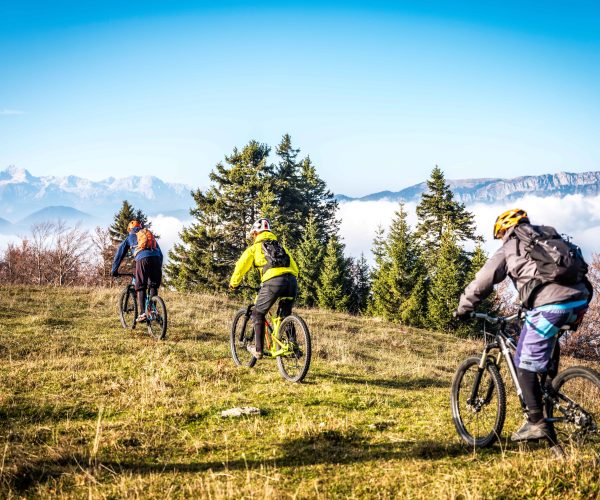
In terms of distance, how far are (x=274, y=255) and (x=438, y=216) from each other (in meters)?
42.3

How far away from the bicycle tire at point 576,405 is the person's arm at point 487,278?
41.5 inches

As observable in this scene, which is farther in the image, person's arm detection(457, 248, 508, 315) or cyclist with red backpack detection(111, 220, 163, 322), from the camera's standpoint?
cyclist with red backpack detection(111, 220, 163, 322)

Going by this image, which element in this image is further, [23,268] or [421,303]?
[23,268]

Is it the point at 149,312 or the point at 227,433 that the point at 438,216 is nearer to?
the point at 149,312

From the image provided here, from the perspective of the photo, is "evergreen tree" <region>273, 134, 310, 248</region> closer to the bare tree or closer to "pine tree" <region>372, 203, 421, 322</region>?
"pine tree" <region>372, 203, 421, 322</region>

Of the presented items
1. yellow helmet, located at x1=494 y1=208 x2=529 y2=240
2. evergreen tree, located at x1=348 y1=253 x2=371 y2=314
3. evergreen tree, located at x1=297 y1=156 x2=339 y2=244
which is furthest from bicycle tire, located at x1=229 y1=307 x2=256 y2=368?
evergreen tree, located at x1=297 y1=156 x2=339 y2=244

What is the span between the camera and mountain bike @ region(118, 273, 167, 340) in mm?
10547

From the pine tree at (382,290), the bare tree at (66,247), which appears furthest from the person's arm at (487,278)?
the bare tree at (66,247)

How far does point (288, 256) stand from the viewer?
7.67 metres

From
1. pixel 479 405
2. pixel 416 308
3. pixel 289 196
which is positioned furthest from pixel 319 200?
pixel 479 405

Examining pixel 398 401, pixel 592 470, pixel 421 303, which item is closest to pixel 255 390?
pixel 398 401

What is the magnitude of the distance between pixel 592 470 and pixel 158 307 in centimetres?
930

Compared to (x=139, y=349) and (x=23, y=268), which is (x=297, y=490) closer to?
(x=139, y=349)


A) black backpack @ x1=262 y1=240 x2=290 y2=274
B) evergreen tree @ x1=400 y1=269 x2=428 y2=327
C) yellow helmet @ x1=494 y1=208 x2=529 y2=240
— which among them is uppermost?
yellow helmet @ x1=494 y1=208 x2=529 y2=240
